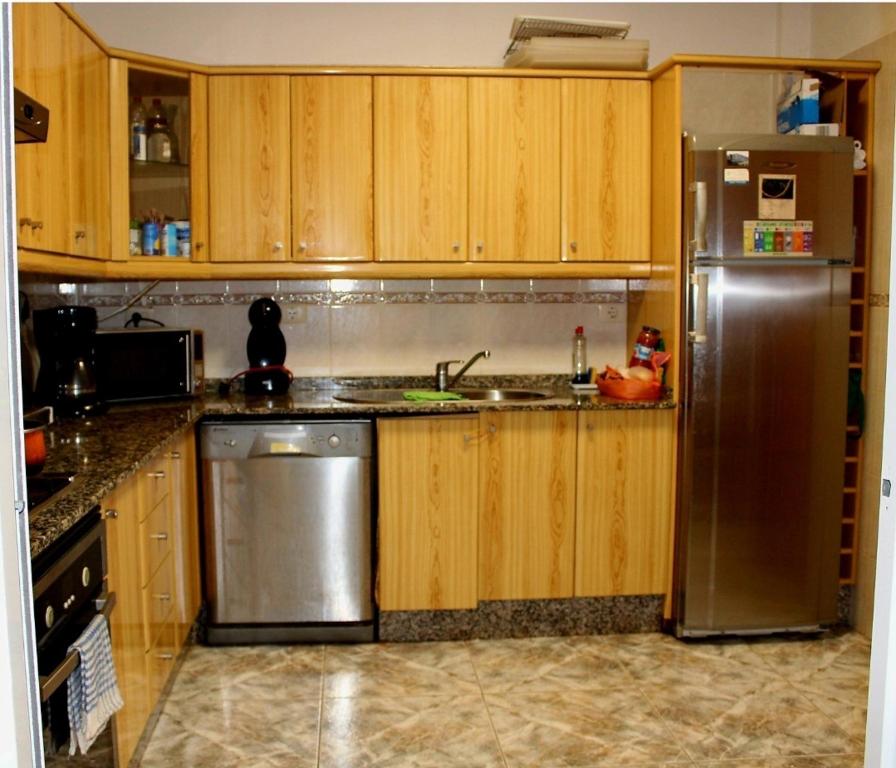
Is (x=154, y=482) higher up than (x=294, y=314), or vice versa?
(x=294, y=314)

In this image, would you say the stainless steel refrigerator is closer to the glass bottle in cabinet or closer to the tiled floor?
the tiled floor

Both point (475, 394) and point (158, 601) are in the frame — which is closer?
point (158, 601)

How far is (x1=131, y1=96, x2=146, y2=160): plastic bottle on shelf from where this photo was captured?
10.6 ft

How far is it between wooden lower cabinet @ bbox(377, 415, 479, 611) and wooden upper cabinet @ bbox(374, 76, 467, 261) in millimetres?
698

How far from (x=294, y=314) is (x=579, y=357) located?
120cm

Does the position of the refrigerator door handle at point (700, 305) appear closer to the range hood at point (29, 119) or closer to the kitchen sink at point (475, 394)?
the kitchen sink at point (475, 394)

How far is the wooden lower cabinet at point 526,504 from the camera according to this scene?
10.5 ft

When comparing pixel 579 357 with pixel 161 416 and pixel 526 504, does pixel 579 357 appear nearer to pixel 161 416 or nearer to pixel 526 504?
pixel 526 504

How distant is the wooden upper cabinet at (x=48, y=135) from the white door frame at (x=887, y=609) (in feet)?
6.22

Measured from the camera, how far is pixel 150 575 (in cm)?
240

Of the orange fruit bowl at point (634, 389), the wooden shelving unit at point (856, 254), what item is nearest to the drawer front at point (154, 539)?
the orange fruit bowl at point (634, 389)

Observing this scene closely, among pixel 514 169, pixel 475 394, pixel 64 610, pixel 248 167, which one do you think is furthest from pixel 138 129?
pixel 64 610

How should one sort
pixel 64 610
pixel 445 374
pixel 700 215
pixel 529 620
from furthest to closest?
pixel 445 374, pixel 529 620, pixel 700 215, pixel 64 610

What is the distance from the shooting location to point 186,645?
3.06 m
